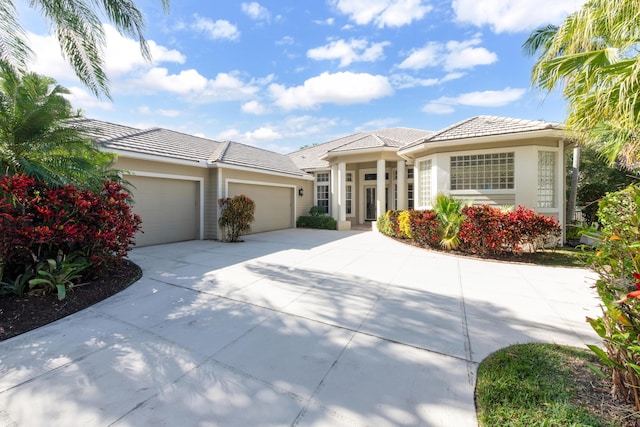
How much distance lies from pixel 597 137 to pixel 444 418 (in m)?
7.76

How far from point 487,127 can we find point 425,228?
476cm

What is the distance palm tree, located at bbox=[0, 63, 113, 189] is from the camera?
4645 millimetres

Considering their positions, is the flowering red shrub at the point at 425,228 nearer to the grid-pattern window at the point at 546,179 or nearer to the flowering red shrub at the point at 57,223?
the grid-pattern window at the point at 546,179

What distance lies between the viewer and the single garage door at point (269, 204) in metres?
12.8

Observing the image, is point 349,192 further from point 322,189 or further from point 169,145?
point 169,145

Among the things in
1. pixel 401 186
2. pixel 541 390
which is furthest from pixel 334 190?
pixel 541 390

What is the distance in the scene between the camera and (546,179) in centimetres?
1001

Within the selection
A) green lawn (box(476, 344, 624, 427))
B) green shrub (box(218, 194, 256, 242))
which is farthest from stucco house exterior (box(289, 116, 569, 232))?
green shrub (box(218, 194, 256, 242))

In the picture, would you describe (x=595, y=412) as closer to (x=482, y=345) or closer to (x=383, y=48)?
(x=482, y=345)

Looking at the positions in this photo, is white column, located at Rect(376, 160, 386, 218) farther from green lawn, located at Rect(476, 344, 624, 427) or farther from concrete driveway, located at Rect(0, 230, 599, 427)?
green lawn, located at Rect(476, 344, 624, 427)

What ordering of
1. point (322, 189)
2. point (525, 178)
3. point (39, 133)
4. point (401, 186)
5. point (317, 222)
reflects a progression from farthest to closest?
point (322, 189) < point (317, 222) < point (401, 186) < point (525, 178) < point (39, 133)

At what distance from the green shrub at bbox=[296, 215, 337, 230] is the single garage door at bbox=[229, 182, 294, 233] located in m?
0.61

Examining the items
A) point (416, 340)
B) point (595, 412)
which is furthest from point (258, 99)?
point (595, 412)

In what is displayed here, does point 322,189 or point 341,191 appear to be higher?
point 322,189
